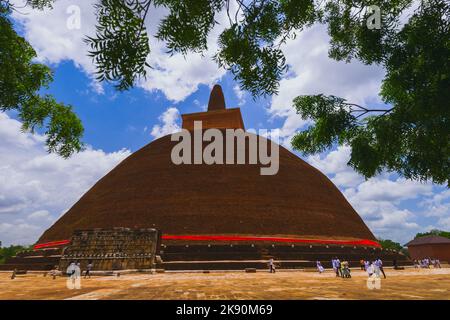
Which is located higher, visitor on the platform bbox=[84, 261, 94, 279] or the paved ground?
the paved ground

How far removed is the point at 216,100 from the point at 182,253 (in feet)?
94.2

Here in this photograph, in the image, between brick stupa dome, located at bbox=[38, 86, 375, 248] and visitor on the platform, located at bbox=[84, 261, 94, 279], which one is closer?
visitor on the platform, located at bbox=[84, 261, 94, 279]

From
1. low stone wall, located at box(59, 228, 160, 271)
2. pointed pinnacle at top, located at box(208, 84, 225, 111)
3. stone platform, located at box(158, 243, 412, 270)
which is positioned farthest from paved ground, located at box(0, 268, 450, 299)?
pointed pinnacle at top, located at box(208, 84, 225, 111)

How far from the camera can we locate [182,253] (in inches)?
846

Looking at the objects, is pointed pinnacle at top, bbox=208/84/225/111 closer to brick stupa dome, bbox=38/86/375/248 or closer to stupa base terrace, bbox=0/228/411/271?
brick stupa dome, bbox=38/86/375/248

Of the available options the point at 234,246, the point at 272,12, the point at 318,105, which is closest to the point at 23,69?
the point at 272,12

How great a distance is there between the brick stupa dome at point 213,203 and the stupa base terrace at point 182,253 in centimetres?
92

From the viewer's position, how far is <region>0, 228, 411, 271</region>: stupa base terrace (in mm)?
20297

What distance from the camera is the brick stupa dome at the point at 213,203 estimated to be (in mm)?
26000

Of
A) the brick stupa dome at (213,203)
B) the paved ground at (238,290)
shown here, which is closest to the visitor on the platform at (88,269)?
the paved ground at (238,290)

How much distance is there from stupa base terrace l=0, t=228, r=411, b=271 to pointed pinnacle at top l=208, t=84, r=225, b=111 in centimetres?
2461

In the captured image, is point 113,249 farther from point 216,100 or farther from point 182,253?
point 216,100

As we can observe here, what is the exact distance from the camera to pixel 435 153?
5645 millimetres
